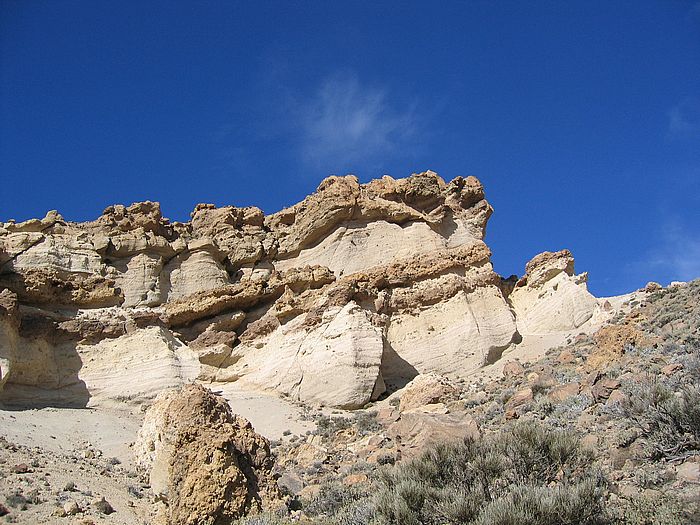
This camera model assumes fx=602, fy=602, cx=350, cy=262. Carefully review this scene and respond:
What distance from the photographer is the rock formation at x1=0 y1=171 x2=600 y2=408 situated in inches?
1104

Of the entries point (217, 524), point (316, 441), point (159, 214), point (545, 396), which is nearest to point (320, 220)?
point (159, 214)

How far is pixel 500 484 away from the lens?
912 centimetres

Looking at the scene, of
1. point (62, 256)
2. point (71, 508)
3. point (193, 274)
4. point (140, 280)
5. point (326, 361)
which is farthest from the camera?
point (193, 274)

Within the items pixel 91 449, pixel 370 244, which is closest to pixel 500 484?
pixel 91 449

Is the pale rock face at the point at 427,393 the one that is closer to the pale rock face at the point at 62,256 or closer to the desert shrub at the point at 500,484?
the desert shrub at the point at 500,484

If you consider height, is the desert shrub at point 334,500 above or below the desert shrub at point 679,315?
below

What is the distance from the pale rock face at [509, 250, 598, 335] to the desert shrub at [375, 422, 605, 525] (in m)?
23.3

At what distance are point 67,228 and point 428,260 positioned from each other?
2089 cm

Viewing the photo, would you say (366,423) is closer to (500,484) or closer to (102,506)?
(102,506)

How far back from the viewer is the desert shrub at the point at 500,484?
736cm

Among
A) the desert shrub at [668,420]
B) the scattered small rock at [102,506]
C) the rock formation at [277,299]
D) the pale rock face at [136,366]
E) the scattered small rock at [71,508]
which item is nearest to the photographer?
the desert shrub at [668,420]

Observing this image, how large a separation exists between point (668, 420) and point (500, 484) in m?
2.98

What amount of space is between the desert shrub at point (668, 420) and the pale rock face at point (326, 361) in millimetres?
15786

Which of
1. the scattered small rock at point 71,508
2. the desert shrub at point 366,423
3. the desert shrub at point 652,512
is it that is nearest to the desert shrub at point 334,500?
the scattered small rock at point 71,508
